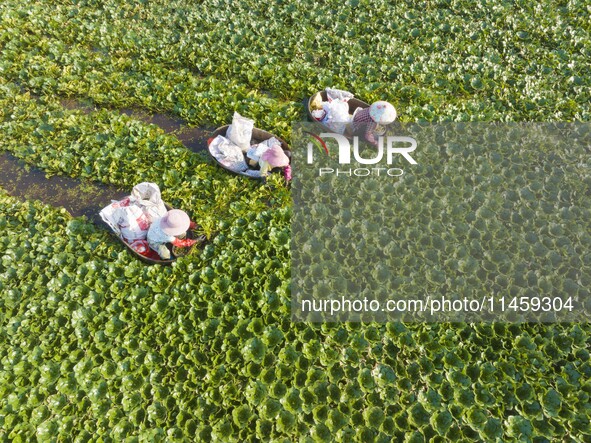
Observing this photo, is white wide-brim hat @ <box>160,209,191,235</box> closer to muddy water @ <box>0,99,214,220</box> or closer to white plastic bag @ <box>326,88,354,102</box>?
muddy water @ <box>0,99,214,220</box>

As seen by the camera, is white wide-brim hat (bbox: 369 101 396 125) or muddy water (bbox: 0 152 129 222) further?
muddy water (bbox: 0 152 129 222)

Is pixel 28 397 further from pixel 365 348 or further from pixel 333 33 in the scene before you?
pixel 333 33

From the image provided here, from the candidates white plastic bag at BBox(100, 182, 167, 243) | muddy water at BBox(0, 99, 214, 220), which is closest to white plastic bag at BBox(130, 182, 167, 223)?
white plastic bag at BBox(100, 182, 167, 243)

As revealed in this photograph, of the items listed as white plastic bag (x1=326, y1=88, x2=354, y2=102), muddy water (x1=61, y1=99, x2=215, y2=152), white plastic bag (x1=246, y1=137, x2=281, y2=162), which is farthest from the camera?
muddy water (x1=61, y1=99, x2=215, y2=152)

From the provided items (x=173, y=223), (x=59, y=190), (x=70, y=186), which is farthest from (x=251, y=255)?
(x=59, y=190)

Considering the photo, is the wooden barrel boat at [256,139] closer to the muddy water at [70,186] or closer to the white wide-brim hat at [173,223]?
the muddy water at [70,186]

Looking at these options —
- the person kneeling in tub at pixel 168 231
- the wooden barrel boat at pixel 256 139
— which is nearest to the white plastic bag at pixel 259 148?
the wooden barrel boat at pixel 256 139

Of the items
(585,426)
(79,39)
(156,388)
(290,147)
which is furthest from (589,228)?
(79,39)

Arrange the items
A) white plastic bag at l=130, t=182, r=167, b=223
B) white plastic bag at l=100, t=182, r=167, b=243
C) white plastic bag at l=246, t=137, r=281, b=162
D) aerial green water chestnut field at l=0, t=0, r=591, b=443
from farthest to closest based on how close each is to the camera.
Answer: white plastic bag at l=246, t=137, r=281, b=162 → white plastic bag at l=130, t=182, r=167, b=223 → white plastic bag at l=100, t=182, r=167, b=243 → aerial green water chestnut field at l=0, t=0, r=591, b=443
